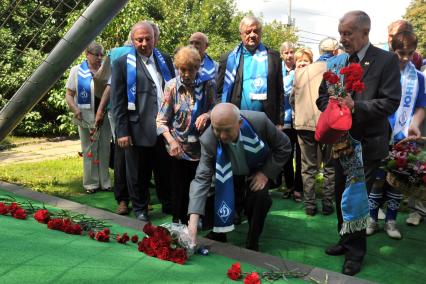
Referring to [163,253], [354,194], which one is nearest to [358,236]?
[354,194]

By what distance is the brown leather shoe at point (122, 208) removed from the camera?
4.79 m

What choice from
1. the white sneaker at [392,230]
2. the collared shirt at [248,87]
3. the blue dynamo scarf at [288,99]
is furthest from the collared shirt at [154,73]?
the white sneaker at [392,230]

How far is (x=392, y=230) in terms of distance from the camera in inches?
163

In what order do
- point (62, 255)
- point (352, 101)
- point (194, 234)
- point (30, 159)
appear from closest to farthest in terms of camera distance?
point (62, 255)
point (352, 101)
point (194, 234)
point (30, 159)

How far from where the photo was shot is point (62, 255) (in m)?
2.84

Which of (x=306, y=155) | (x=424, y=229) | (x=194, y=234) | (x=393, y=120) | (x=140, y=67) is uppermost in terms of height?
(x=140, y=67)

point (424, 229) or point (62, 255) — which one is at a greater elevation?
point (62, 255)

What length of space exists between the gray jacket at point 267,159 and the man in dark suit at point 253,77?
105cm

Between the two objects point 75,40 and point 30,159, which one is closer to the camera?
point 75,40

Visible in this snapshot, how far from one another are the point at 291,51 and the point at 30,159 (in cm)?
498

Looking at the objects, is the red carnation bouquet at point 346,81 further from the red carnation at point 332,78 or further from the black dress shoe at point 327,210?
the black dress shoe at point 327,210

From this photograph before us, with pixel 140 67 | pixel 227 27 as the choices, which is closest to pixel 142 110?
pixel 140 67

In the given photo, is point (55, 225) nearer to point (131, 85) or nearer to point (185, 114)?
point (185, 114)

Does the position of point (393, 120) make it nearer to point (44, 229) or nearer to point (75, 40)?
point (75, 40)
